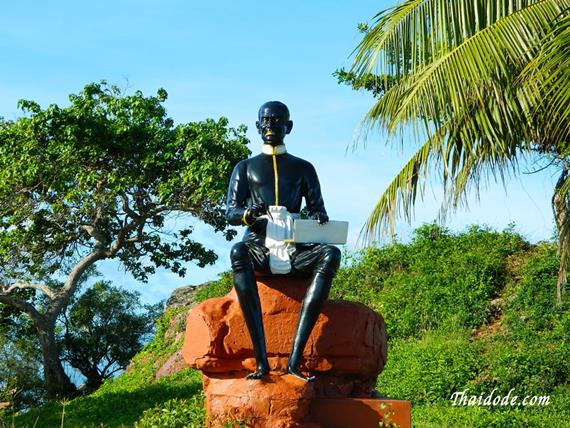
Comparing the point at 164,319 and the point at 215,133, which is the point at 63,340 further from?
the point at 215,133

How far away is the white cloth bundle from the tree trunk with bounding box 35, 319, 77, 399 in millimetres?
10512

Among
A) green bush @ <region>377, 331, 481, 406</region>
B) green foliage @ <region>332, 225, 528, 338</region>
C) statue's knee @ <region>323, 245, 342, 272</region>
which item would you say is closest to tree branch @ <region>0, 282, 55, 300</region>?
green foliage @ <region>332, 225, 528, 338</region>

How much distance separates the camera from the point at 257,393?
538 cm

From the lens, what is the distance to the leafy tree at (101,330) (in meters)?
→ 18.3

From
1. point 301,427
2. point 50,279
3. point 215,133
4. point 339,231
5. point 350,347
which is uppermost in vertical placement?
point 215,133

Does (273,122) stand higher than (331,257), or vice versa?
(273,122)

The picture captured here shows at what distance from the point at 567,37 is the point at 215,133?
295 inches

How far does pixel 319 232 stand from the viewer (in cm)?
579

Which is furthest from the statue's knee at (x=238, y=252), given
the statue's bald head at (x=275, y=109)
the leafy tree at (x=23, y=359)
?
the leafy tree at (x=23, y=359)

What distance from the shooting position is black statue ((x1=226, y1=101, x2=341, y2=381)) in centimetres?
557

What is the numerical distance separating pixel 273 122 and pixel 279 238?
0.85 m

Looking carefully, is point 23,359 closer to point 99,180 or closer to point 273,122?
point 99,180

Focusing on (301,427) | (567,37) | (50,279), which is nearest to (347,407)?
(301,427)

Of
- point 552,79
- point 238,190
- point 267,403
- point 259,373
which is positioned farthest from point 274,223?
point 552,79
